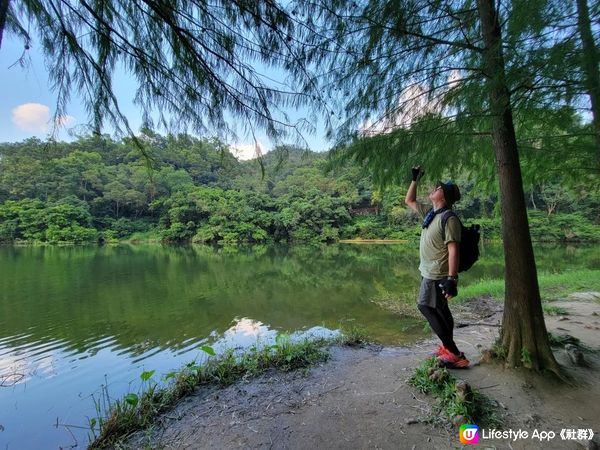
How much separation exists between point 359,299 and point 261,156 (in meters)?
6.05

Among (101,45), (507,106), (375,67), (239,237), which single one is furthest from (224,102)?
(239,237)

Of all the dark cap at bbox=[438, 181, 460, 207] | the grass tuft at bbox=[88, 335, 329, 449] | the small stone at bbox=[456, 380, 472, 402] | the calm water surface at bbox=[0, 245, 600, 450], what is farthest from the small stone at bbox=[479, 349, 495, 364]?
the calm water surface at bbox=[0, 245, 600, 450]

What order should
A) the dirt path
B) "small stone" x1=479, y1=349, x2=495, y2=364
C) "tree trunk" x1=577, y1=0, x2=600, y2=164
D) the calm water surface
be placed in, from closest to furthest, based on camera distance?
"tree trunk" x1=577, y1=0, x2=600, y2=164, the dirt path, "small stone" x1=479, y1=349, x2=495, y2=364, the calm water surface

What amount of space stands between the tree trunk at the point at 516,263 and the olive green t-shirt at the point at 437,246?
46 centimetres

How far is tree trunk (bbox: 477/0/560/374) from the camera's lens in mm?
2023

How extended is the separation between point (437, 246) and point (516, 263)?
57 centimetres

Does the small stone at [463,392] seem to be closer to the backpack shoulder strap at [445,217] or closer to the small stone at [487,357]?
the small stone at [487,357]

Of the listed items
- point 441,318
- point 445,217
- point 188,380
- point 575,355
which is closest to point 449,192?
point 445,217

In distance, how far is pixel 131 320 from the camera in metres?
6.11

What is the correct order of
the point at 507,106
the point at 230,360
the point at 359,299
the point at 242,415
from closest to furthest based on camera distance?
the point at 507,106, the point at 242,415, the point at 230,360, the point at 359,299

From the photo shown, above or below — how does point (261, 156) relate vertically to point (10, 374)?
above

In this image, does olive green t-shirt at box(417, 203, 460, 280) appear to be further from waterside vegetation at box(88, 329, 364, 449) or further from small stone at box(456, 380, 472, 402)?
waterside vegetation at box(88, 329, 364, 449)

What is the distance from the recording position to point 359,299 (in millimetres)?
7285

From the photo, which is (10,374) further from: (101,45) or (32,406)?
(101,45)
